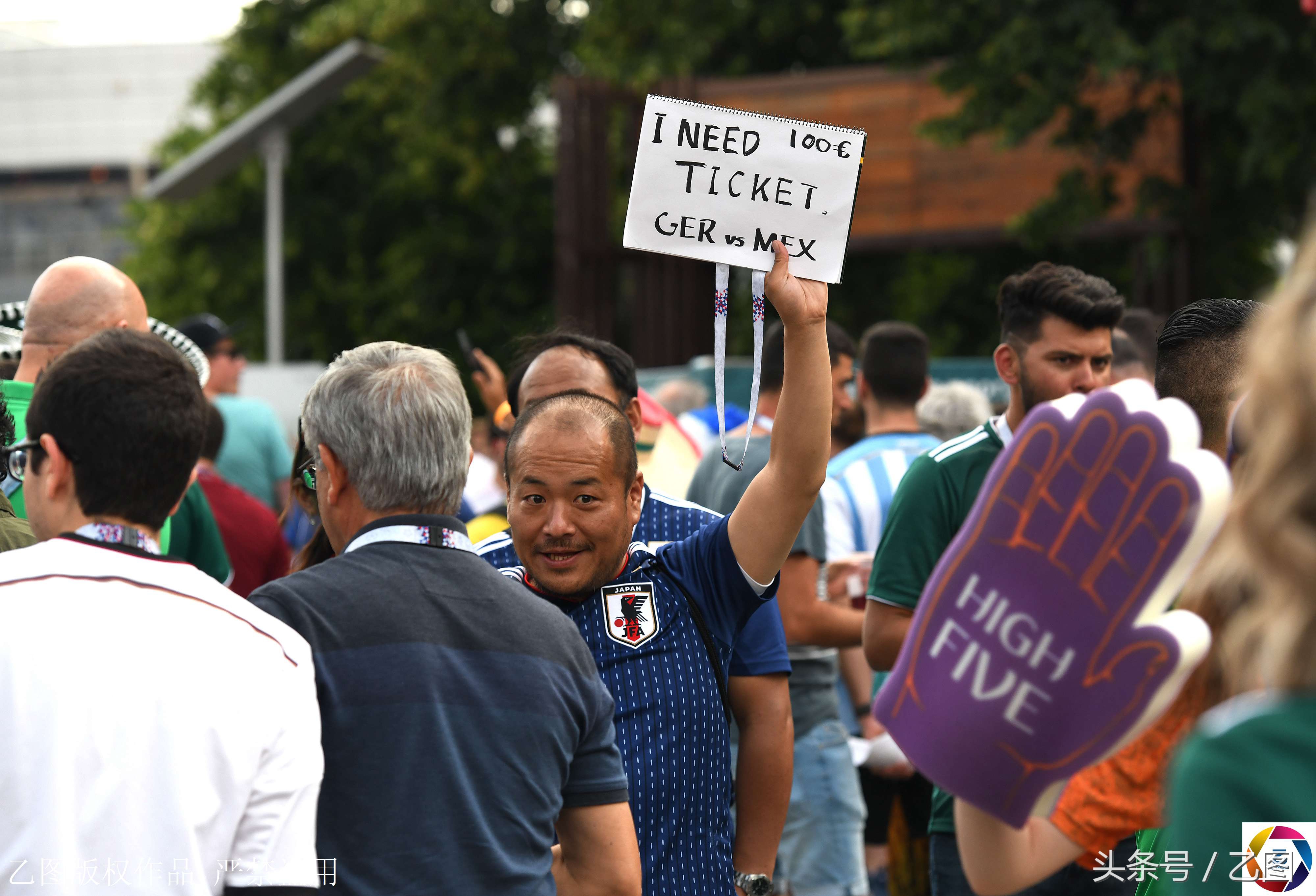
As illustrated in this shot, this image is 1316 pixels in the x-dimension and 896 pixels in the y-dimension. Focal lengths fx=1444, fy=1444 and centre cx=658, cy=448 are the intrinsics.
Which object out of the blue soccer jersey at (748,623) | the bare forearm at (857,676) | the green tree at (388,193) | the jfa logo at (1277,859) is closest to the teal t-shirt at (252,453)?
the bare forearm at (857,676)

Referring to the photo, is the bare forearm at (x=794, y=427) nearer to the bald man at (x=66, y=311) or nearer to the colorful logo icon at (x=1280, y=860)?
the colorful logo icon at (x=1280, y=860)

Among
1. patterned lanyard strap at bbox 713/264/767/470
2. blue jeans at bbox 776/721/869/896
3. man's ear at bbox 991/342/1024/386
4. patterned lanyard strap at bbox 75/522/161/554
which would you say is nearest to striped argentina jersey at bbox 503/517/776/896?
patterned lanyard strap at bbox 713/264/767/470

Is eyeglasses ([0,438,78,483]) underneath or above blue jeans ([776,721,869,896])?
above

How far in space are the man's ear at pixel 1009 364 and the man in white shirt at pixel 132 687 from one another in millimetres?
2306

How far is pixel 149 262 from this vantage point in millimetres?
22828

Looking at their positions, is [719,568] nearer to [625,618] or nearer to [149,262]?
[625,618]

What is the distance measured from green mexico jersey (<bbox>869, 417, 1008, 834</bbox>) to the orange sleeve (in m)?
1.54

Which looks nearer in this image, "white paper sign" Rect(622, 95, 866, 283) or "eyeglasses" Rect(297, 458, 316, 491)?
"eyeglasses" Rect(297, 458, 316, 491)

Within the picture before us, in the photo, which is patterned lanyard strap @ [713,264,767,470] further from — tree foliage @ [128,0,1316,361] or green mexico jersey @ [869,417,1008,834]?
tree foliage @ [128,0,1316,361]

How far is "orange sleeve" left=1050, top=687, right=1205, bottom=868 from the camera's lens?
175 centimetres

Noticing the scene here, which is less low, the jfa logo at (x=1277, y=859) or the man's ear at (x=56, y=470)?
the man's ear at (x=56, y=470)

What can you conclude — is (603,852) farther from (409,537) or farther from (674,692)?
(409,537)

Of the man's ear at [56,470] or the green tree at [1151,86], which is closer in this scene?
the man's ear at [56,470]

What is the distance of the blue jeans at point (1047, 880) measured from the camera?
2.79 m
